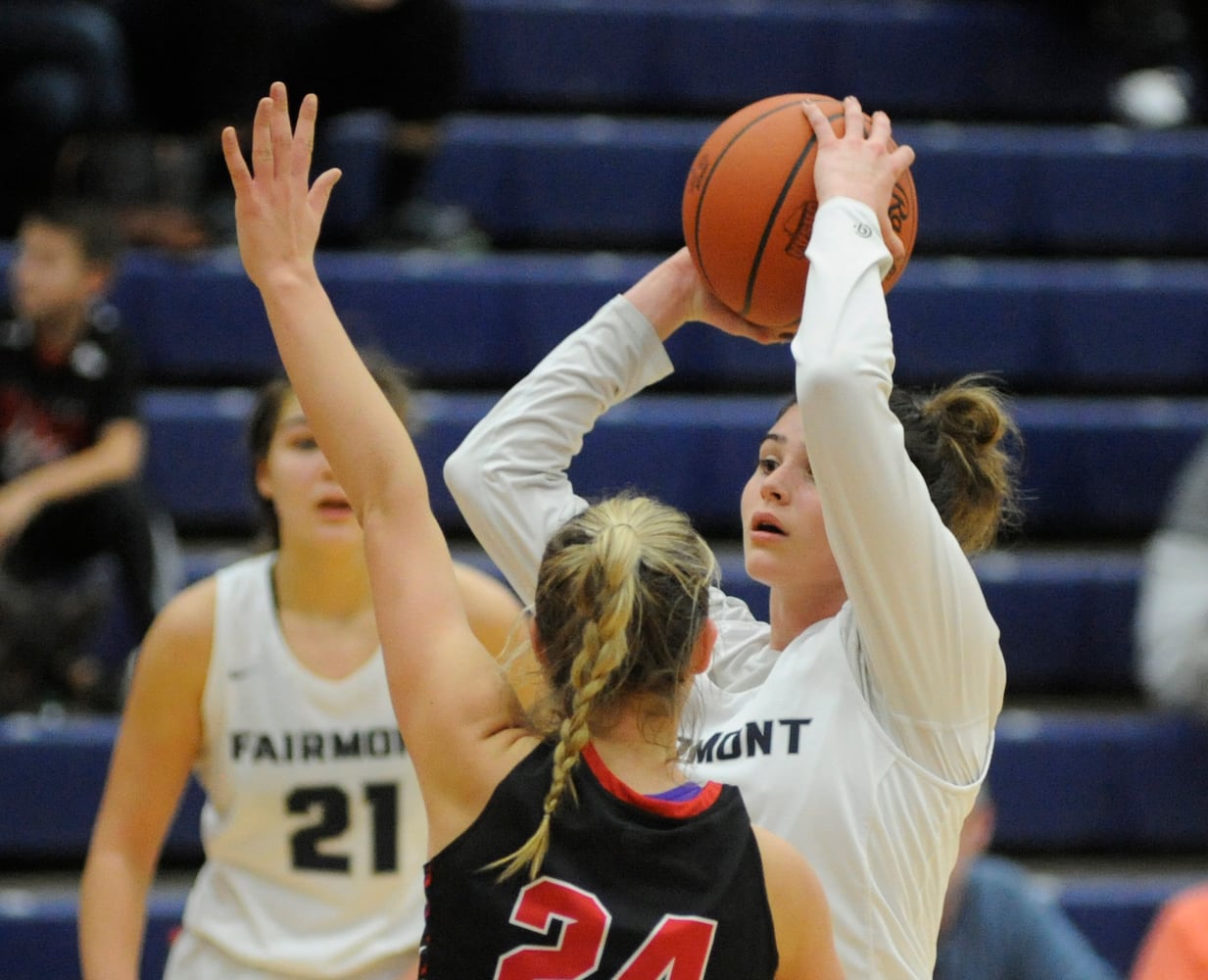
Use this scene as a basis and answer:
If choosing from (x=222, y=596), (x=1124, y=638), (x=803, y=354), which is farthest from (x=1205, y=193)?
(x=803, y=354)

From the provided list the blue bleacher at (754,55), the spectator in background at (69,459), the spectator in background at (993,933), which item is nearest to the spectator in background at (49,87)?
the spectator in background at (69,459)

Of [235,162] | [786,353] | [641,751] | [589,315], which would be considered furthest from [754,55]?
[641,751]

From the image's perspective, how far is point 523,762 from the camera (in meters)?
1.60

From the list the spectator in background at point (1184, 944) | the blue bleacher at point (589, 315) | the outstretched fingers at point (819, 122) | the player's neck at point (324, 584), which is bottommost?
the blue bleacher at point (589, 315)

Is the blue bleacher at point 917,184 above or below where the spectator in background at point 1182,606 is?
above

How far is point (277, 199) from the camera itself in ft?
5.74

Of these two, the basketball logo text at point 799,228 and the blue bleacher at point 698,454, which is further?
the blue bleacher at point 698,454

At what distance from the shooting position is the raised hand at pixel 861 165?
1844 millimetres

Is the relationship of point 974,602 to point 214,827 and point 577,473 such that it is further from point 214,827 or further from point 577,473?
point 577,473

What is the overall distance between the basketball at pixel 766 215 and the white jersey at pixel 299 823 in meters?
0.95

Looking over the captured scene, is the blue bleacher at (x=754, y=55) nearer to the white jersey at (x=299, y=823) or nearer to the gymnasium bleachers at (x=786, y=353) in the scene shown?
the gymnasium bleachers at (x=786, y=353)

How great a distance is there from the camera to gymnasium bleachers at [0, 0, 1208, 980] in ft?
15.2

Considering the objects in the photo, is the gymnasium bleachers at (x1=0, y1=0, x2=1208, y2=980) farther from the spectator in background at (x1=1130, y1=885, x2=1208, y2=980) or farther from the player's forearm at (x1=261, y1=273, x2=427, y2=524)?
the player's forearm at (x1=261, y1=273, x2=427, y2=524)

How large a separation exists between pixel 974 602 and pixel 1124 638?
347cm
